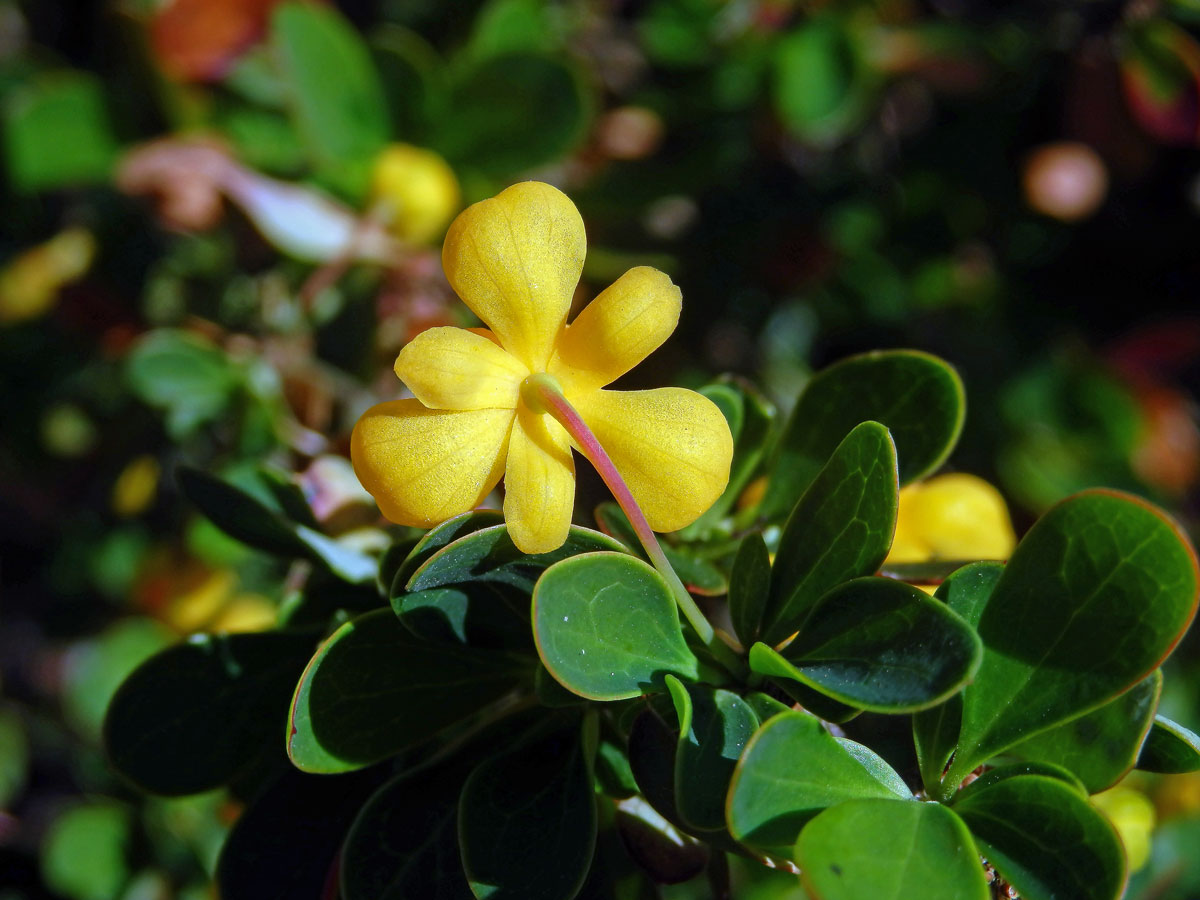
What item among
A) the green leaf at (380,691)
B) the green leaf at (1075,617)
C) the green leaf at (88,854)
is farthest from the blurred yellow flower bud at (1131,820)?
the green leaf at (88,854)

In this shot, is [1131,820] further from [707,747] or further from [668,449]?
[668,449]

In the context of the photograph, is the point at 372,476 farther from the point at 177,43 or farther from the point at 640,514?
the point at 177,43

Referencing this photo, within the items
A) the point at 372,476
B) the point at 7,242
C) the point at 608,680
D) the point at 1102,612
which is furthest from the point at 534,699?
the point at 7,242

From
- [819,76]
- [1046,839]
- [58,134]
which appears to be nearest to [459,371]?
[1046,839]

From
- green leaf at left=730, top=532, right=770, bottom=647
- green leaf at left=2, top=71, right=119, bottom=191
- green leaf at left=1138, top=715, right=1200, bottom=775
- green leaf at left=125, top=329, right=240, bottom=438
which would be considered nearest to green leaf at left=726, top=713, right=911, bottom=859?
green leaf at left=730, top=532, right=770, bottom=647

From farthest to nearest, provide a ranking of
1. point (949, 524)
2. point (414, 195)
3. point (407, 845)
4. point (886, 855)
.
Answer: point (414, 195)
point (949, 524)
point (407, 845)
point (886, 855)

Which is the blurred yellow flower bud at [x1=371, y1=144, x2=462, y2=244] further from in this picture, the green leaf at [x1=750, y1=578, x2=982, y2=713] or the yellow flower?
the green leaf at [x1=750, y1=578, x2=982, y2=713]
